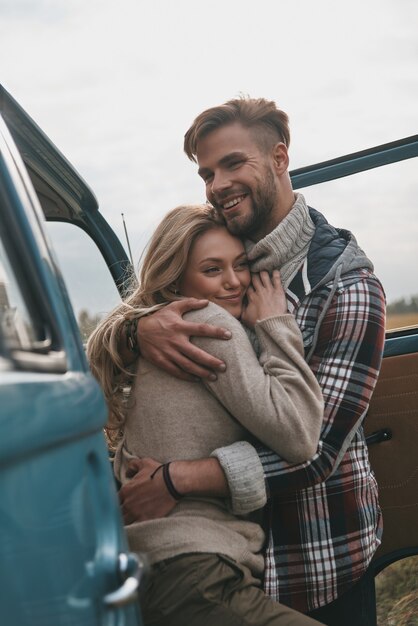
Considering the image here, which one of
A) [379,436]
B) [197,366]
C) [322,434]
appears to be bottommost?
[379,436]

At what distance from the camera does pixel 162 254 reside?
2590mm

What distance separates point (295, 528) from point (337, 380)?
1.58ft

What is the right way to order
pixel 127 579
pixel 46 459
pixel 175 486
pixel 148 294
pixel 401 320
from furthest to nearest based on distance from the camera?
pixel 401 320, pixel 148 294, pixel 175 486, pixel 127 579, pixel 46 459

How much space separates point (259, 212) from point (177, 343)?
74 cm

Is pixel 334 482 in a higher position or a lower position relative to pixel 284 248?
lower

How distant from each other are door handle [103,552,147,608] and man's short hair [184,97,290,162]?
205 cm

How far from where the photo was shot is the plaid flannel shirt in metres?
2.34

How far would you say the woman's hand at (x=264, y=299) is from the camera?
2414 millimetres

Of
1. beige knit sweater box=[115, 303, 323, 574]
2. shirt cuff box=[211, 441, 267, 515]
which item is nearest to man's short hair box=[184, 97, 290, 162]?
beige knit sweater box=[115, 303, 323, 574]

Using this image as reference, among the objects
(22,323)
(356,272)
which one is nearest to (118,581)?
(22,323)

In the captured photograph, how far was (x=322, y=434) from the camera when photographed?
2.34 meters

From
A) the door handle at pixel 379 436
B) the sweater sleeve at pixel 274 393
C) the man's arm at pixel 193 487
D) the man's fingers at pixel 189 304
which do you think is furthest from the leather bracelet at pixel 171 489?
the door handle at pixel 379 436

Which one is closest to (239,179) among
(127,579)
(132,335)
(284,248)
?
(284,248)

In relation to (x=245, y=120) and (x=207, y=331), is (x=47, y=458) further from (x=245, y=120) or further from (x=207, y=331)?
(x=245, y=120)
